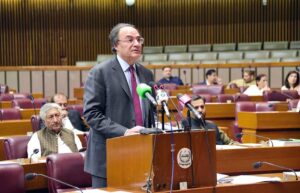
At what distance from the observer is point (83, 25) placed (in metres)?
20.3

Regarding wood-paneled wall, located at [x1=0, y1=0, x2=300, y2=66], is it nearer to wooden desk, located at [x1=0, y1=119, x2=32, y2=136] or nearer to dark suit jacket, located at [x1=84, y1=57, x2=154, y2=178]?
wooden desk, located at [x1=0, y1=119, x2=32, y2=136]

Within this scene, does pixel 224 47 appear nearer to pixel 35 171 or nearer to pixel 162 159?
pixel 35 171

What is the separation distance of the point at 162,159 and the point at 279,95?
27.3 ft

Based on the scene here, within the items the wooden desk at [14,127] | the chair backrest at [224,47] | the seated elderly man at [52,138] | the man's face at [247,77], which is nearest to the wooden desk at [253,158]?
the seated elderly man at [52,138]

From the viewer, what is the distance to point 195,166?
3426mm

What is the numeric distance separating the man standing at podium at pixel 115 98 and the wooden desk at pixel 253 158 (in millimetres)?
1652

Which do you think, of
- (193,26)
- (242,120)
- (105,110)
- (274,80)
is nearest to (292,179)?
(105,110)

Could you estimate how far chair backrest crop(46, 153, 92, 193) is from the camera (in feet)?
16.6

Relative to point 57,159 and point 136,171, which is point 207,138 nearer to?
point 136,171

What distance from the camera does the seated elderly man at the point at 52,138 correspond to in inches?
245

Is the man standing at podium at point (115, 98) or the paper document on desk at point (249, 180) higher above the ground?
the man standing at podium at point (115, 98)

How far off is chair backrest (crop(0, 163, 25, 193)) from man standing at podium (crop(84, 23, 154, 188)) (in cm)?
75

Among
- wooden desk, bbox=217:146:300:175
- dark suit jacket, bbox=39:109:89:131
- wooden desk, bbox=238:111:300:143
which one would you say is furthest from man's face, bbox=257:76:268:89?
wooden desk, bbox=217:146:300:175

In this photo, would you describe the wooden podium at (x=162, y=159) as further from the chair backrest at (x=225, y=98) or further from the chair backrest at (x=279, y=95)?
the chair backrest at (x=279, y=95)
